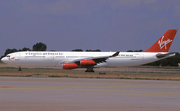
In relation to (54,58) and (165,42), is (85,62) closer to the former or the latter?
(54,58)

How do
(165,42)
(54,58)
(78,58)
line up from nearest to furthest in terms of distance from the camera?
(54,58)
(78,58)
(165,42)

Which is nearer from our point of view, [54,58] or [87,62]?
[87,62]

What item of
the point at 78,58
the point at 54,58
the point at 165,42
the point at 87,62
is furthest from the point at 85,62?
the point at 165,42

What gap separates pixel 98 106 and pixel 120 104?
115cm

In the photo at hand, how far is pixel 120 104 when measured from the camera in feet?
38.3

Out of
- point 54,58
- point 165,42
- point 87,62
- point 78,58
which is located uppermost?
point 165,42

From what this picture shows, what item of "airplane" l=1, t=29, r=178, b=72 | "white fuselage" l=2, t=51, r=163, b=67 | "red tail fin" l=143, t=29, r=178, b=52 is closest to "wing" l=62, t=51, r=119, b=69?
"airplane" l=1, t=29, r=178, b=72

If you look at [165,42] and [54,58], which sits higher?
[165,42]

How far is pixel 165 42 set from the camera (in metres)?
44.3

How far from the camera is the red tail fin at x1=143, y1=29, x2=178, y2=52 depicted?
145 ft

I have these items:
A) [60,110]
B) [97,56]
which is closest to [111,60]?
[97,56]

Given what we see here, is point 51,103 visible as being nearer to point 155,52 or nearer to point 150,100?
point 150,100

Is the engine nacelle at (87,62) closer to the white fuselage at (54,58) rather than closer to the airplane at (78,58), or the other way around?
the airplane at (78,58)

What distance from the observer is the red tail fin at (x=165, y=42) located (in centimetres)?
4422
